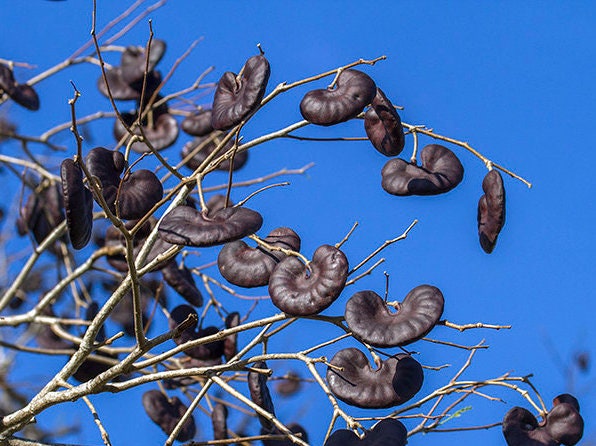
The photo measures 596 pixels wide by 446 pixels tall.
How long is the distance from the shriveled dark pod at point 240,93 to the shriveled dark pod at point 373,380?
0.76m

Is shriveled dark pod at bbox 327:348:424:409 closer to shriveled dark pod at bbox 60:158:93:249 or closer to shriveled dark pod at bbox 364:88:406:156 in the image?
shriveled dark pod at bbox 364:88:406:156

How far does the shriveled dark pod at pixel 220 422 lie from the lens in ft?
12.4

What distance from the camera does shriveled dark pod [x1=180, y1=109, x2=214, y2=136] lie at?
418cm

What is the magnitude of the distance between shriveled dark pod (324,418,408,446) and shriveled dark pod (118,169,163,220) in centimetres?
88

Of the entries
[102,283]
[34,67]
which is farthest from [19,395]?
[34,67]

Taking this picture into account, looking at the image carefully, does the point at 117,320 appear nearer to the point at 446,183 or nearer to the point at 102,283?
the point at 102,283

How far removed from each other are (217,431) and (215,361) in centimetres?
27

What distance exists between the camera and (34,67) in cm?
485

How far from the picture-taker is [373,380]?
284 centimetres

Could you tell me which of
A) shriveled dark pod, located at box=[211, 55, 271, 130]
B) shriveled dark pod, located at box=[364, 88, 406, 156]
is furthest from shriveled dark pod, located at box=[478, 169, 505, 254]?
shriveled dark pod, located at box=[211, 55, 271, 130]

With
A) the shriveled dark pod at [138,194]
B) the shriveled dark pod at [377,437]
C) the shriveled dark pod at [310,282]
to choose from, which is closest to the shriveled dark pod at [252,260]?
the shriveled dark pod at [310,282]

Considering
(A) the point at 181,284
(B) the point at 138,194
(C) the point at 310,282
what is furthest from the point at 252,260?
(A) the point at 181,284

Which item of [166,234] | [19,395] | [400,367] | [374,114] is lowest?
[400,367]

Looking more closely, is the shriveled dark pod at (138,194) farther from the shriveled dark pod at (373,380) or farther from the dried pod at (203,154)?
the dried pod at (203,154)
